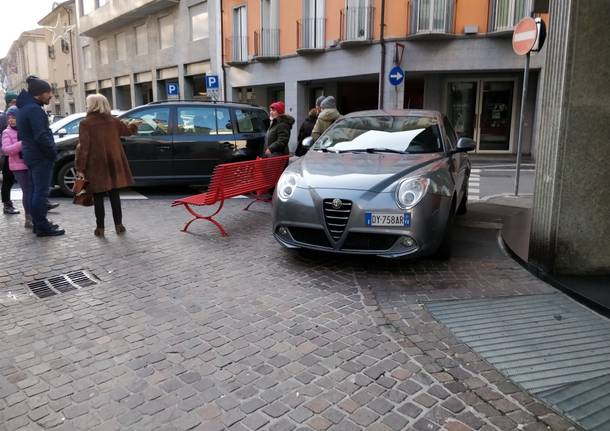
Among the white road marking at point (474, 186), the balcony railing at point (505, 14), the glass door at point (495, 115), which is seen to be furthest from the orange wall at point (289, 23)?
the white road marking at point (474, 186)

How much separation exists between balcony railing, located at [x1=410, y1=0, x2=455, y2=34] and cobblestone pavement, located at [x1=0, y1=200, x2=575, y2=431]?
13.6m

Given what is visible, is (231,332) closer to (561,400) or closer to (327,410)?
(327,410)

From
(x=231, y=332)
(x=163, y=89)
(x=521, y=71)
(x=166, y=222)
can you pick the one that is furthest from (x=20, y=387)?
(x=163, y=89)

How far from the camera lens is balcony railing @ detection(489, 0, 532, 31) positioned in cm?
1655

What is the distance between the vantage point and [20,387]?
123 inches

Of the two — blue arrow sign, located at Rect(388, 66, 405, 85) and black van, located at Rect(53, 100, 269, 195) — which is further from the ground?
blue arrow sign, located at Rect(388, 66, 405, 85)

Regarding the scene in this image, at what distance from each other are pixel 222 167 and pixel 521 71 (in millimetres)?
14779

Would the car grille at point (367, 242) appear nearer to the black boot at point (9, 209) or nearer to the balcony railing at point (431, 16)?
the black boot at point (9, 209)

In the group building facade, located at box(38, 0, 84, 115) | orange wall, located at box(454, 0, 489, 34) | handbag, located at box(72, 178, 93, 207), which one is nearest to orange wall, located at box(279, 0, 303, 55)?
orange wall, located at box(454, 0, 489, 34)

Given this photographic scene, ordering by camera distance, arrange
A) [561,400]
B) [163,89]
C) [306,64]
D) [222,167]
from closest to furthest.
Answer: [561,400], [222,167], [306,64], [163,89]

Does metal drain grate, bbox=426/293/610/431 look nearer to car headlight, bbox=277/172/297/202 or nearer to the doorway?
car headlight, bbox=277/172/297/202

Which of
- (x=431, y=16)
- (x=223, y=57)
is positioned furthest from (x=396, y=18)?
(x=223, y=57)

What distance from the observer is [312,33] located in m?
20.7

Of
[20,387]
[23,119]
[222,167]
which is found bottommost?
[20,387]
